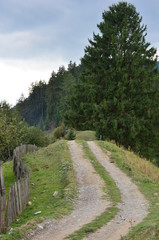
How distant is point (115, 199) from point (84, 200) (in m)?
1.53

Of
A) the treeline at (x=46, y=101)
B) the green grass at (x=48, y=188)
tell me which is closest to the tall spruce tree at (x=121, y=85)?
the green grass at (x=48, y=188)

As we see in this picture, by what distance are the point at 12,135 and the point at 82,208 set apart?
88.0ft

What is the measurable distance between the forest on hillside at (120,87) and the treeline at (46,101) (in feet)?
219

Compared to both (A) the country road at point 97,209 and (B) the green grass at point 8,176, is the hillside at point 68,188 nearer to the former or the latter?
(B) the green grass at point 8,176

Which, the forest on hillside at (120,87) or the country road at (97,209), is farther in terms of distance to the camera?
the forest on hillside at (120,87)

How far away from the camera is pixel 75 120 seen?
3375cm

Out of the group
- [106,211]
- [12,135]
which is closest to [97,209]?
[106,211]

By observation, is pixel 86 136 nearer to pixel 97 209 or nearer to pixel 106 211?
pixel 97 209

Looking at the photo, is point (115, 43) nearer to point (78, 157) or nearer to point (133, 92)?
point (133, 92)

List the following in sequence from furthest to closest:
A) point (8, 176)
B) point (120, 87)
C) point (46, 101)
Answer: point (46, 101) → point (120, 87) → point (8, 176)

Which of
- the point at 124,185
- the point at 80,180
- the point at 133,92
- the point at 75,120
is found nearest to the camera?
the point at 124,185

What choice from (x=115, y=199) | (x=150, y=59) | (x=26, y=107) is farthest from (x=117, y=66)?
(x=26, y=107)

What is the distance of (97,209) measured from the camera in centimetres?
1205

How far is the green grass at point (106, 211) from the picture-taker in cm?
927
